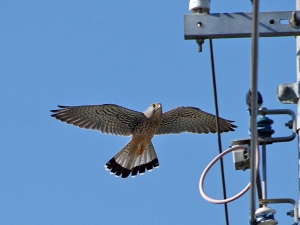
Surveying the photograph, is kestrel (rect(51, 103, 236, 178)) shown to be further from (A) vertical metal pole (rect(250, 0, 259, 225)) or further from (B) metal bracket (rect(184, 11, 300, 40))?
(A) vertical metal pole (rect(250, 0, 259, 225))

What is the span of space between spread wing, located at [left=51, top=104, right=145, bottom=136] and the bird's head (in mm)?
96

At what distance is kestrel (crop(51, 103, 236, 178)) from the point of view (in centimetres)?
1047

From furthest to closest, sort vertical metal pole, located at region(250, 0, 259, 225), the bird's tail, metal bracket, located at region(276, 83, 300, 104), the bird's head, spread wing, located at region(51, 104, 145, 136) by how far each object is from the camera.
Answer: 1. the bird's tail
2. the bird's head
3. spread wing, located at region(51, 104, 145, 136)
4. metal bracket, located at region(276, 83, 300, 104)
5. vertical metal pole, located at region(250, 0, 259, 225)

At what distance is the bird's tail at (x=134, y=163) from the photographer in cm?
1090

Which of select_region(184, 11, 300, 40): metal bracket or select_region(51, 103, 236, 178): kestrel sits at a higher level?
select_region(184, 11, 300, 40): metal bracket

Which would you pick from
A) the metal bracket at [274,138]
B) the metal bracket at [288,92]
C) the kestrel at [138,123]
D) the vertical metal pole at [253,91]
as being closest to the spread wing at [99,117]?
the kestrel at [138,123]

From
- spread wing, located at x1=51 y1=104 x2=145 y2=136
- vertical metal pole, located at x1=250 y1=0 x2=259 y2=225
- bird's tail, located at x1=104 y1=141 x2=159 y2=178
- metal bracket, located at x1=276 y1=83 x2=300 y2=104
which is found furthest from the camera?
bird's tail, located at x1=104 y1=141 x2=159 y2=178

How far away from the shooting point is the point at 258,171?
5180mm

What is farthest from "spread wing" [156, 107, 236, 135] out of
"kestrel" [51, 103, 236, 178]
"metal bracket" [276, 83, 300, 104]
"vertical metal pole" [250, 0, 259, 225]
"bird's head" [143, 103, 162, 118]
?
"vertical metal pole" [250, 0, 259, 225]

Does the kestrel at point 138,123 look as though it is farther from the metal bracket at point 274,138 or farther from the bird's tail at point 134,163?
the metal bracket at point 274,138

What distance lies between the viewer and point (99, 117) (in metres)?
10.5

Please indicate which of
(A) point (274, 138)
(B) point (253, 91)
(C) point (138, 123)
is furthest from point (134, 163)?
(B) point (253, 91)

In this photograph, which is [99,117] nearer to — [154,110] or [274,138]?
[154,110]

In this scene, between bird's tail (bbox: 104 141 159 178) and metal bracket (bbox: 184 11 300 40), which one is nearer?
metal bracket (bbox: 184 11 300 40)
